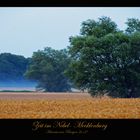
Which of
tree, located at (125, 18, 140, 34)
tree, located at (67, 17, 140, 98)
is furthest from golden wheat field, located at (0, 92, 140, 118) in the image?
tree, located at (125, 18, 140, 34)

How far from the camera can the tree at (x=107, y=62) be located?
1109 cm

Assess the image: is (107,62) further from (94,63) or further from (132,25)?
(132,25)

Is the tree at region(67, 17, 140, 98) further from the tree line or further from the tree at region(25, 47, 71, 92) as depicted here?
the tree at region(25, 47, 71, 92)

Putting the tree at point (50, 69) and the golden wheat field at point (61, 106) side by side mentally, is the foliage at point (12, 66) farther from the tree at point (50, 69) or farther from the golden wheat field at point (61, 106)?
the golden wheat field at point (61, 106)

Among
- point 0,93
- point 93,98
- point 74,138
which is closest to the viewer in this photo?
point 74,138

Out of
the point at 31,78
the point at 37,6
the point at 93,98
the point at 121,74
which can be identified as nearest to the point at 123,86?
the point at 121,74

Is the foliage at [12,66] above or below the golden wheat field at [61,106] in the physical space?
above

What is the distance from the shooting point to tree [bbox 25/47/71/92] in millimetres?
9867

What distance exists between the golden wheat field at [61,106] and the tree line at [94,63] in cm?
33

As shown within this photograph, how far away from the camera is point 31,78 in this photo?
9.85m

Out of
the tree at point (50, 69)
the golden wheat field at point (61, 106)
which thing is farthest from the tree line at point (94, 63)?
the golden wheat field at point (61, 106)

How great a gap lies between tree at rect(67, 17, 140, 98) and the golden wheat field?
0.82 metres

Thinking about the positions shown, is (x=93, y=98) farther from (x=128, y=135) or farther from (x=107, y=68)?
(x=128, y=135)

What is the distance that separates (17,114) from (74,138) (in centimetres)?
107
